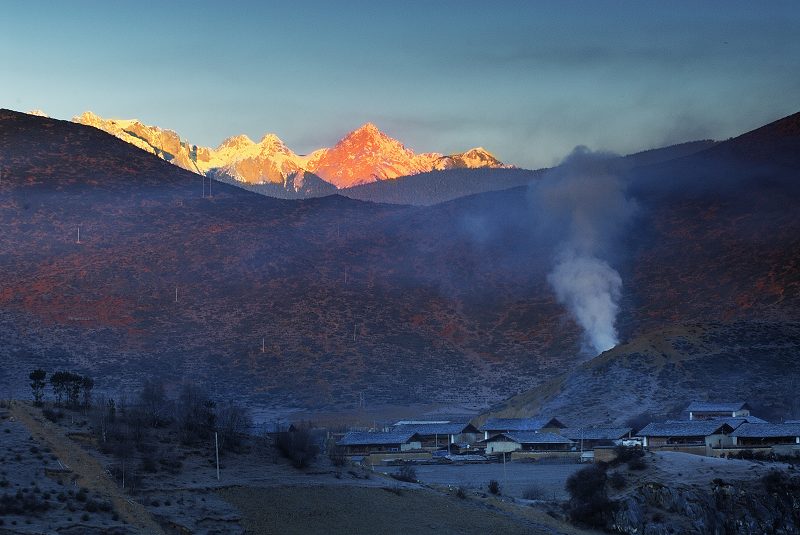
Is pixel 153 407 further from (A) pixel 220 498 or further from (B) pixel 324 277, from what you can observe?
(B) pixel 324 277

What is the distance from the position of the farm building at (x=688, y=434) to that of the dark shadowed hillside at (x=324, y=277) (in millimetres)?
34953

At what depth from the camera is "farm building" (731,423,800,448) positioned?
76.2 m

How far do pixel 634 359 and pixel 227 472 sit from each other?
54393 millimetres

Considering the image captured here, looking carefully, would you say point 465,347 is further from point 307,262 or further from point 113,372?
point 113,372

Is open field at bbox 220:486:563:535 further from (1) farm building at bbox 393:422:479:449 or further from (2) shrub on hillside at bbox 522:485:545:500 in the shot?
(1) farm building at bbox 393:422:479:449

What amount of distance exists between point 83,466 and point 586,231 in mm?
108890

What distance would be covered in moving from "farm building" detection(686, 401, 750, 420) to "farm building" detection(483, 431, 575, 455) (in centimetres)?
1007

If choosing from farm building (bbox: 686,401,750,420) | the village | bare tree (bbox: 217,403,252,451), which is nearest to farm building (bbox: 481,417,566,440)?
the village

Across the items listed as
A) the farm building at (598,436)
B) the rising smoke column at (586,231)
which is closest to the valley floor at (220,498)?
the farm building at (598,436)

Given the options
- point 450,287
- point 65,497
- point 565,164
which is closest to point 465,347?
point 450,287

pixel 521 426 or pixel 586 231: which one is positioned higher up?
pixel 586 231

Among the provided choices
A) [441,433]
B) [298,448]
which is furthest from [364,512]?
[441,433]

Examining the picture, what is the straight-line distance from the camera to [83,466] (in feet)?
164

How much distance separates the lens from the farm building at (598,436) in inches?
3339
